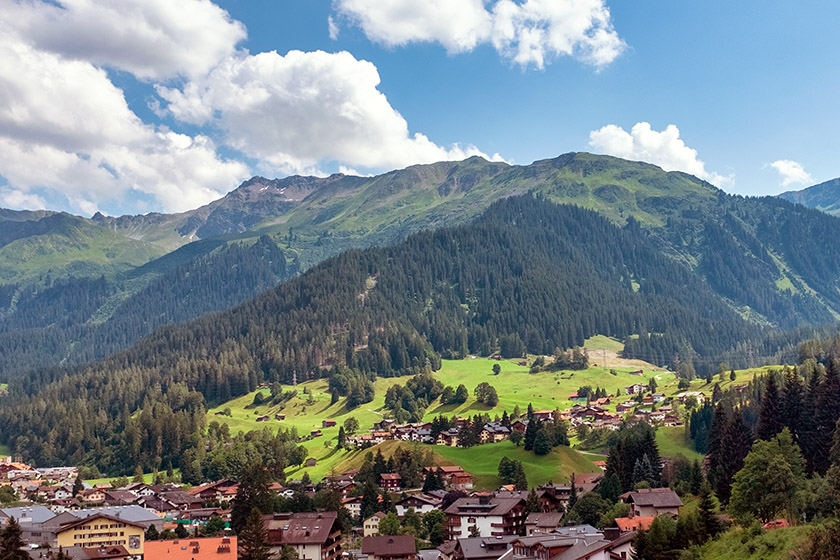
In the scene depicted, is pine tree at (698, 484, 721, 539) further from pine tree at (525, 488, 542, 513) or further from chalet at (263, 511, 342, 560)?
chalet at (263, 511, 342, 560)

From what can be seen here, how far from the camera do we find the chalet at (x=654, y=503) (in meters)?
101

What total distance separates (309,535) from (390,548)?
11417 mm

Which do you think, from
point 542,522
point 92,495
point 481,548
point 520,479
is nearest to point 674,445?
point 520,479

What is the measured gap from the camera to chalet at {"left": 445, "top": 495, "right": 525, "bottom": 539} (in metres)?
126

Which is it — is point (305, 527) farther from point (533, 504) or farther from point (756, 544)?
point (756, 544)

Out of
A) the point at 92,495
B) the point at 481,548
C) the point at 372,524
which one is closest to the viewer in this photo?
the point at 481,548

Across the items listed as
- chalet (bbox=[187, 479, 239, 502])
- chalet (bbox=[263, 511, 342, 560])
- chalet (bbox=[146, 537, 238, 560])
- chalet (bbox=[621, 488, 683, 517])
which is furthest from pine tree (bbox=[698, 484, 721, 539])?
chalet (bbox=[187, 479, 239, 502])

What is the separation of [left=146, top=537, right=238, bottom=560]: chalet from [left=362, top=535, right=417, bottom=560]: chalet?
1736 centimetres

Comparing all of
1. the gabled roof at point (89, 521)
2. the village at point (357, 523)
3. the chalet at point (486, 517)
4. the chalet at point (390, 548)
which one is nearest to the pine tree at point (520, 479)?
the village at point (357, 523)

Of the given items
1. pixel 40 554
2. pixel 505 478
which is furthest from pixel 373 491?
pixel 40 554

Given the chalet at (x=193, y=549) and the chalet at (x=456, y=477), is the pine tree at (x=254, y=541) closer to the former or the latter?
the chalet at (x=193, y=549)

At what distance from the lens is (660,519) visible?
80500mm

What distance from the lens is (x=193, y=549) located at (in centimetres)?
10562

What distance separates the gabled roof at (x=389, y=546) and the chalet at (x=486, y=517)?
52.0 feet
